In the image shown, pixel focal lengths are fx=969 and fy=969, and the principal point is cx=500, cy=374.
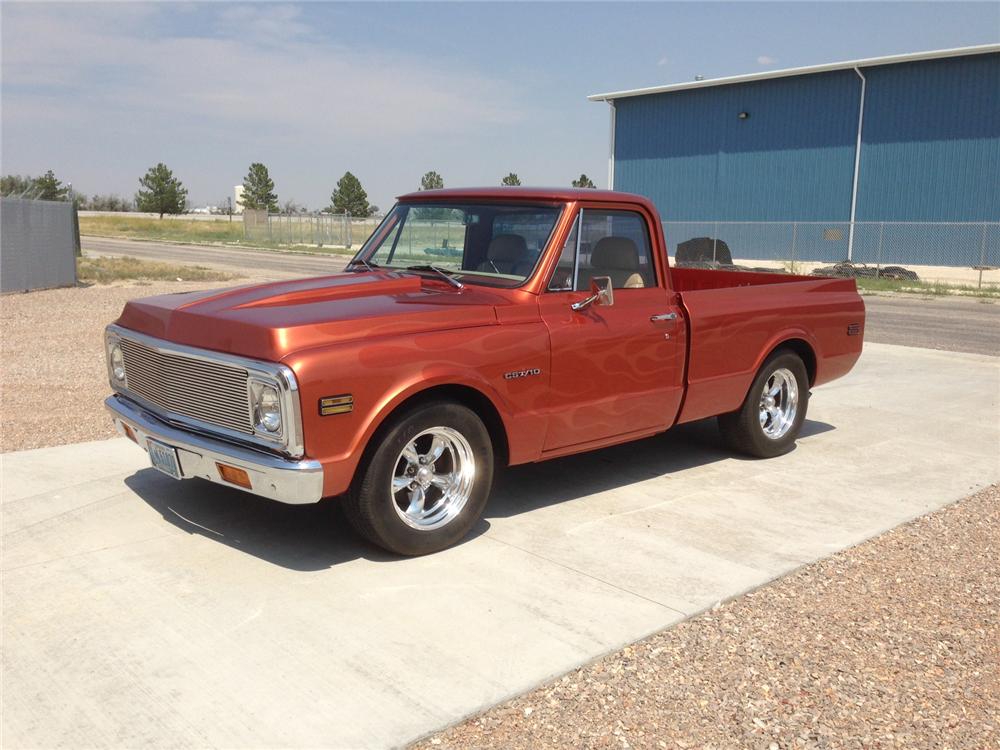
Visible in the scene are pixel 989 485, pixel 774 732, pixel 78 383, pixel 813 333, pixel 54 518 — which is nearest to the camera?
pixel 774 732

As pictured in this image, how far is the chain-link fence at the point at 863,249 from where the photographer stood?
97.1 feet

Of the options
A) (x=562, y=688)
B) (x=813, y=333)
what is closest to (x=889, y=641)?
(x=562, y=688)

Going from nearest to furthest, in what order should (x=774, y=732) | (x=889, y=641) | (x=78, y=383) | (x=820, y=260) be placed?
(x=774, y=732)
(x=889, y=641)
(x=78, y=383)
(x=820, y=260)

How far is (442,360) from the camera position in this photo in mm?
4699

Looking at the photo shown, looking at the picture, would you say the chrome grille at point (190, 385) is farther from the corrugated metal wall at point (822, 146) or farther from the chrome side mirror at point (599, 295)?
the corrugated metal wall at point (822, 146)

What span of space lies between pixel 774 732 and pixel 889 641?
995 mm

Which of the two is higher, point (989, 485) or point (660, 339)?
point (660, 339)

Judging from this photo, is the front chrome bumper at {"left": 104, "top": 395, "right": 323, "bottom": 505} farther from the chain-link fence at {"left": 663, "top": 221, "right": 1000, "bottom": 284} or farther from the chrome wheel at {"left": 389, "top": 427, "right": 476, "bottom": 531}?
the chain-link fence at {"left": 663, "top": 221, "right": 1000, "bottom": 284}

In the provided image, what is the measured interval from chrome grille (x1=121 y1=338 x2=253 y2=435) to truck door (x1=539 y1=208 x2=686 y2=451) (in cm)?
169

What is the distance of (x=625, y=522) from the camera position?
5520mm

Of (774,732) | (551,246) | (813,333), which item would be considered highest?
(551,246)

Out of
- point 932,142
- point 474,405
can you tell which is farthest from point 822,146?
point 474,405

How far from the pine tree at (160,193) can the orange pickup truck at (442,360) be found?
280 ft

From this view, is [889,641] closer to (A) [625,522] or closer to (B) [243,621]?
(A) [625,522]
